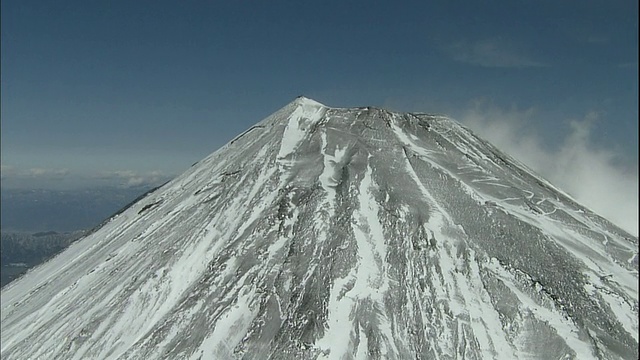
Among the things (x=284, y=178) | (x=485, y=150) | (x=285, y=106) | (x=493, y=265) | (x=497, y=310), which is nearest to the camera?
(x=497, y=310)

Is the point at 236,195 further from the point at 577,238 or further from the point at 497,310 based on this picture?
the point at 577,238

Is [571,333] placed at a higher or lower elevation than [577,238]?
lower

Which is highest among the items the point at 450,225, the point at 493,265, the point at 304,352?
the point at 450,225

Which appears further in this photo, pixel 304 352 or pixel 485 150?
pixel 485 150

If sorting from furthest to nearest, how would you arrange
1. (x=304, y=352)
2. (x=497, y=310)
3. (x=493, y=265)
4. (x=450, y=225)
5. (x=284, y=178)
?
(x=284, y=178)
(x=450, y=225)
(x=493, y=265)
(x=497, y=310)
(x=304, y=352)

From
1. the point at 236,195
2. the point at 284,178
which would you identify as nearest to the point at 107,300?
the point at 236,195

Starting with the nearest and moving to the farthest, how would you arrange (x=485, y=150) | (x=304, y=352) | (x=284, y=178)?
(x=304, y=352), (x=284, y=178), (x=485, y=150)

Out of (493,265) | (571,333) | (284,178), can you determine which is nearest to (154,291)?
(284,178)
